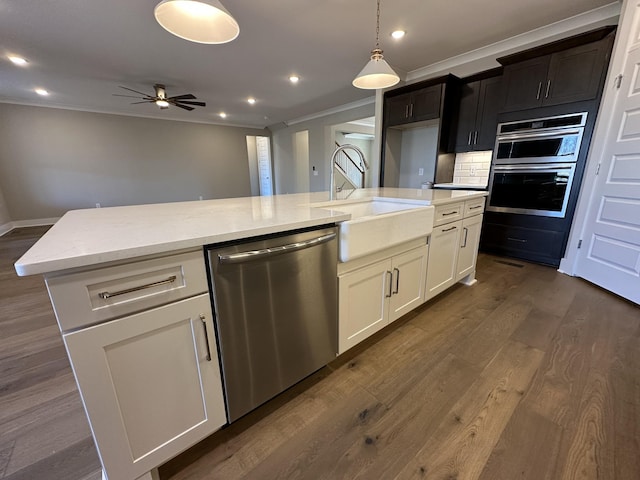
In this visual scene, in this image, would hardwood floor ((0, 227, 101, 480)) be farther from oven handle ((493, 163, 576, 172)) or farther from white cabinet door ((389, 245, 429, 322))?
oven handle ((493, 163, 576, 172))

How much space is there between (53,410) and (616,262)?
4207 millimetres

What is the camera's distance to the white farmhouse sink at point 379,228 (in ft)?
4.08

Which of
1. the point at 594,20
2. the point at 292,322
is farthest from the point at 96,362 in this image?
the point at 594,20

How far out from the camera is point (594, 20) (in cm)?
256

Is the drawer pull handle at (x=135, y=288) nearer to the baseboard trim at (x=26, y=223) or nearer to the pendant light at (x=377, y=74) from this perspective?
the pendant light at (x=377, y=74)

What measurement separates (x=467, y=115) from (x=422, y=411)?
372 centimetres

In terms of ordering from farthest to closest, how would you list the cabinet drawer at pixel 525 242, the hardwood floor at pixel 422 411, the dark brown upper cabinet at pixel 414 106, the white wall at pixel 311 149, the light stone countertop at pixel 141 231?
the white wall at pixel 311 149 < the dark brown upper cabinet at pixel 414 106 < the cabinet drawer at pixel 525 242 < the hardwood floor at pixel 422 411 < the light stone countertop at pixel 141 231

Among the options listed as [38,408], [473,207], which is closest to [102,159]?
[38,408]

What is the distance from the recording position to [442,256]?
2033 millimetres

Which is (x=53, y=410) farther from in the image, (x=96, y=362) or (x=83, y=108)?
(x=83, y=108)

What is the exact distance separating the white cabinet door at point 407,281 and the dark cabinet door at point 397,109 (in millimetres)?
2843

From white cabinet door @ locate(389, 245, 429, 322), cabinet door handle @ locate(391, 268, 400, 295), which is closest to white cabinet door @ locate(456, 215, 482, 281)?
white cabinet door @ locate(389, 245, 429, 322)

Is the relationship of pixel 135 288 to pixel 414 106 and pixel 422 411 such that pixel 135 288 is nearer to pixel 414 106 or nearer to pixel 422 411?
pixel 422 411

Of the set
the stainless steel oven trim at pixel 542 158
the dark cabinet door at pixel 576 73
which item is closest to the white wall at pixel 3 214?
the stainless steel oven trim at pixel 542 158
